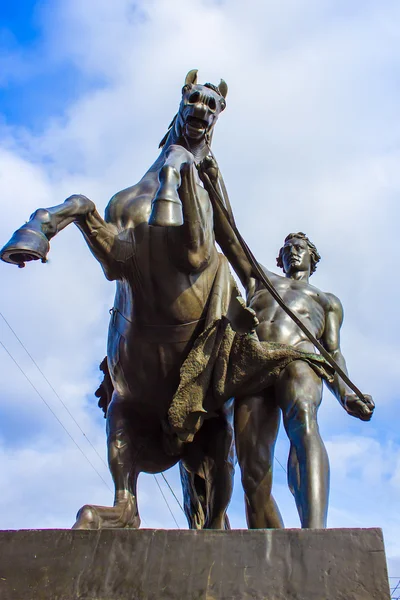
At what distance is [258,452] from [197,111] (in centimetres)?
260

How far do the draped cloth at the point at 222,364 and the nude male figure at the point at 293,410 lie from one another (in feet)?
0.41

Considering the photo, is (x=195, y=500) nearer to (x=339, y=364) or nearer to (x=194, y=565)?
(x=339, y=364)

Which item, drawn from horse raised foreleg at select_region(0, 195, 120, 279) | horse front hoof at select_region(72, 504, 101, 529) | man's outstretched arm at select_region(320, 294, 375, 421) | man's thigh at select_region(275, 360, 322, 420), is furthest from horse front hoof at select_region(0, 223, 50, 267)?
man's outstretched arm at select_region(320, 294, 375, 421)

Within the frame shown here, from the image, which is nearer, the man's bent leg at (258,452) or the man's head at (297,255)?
the man's bent leg at (258,452)

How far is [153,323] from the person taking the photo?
17.2ft

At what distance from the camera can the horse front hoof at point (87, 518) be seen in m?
4.49

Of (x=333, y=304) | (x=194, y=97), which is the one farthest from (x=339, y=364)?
(x=194, y=97)

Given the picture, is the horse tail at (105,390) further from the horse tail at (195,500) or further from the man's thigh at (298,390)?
the man's thigh at (298,390)

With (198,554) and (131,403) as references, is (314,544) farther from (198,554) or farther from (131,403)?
(131,403)

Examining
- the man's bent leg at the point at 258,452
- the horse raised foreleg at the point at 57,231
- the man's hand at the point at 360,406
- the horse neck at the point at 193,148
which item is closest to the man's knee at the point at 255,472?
the man's bent leg at the point at 258,452

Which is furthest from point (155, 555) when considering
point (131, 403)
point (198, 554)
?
point (131, 403)

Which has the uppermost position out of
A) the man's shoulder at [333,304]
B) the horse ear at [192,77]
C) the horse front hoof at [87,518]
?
the horse ear at [192,77]

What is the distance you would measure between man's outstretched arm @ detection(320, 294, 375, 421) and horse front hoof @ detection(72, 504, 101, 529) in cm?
199

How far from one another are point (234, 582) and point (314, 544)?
0.43 m
